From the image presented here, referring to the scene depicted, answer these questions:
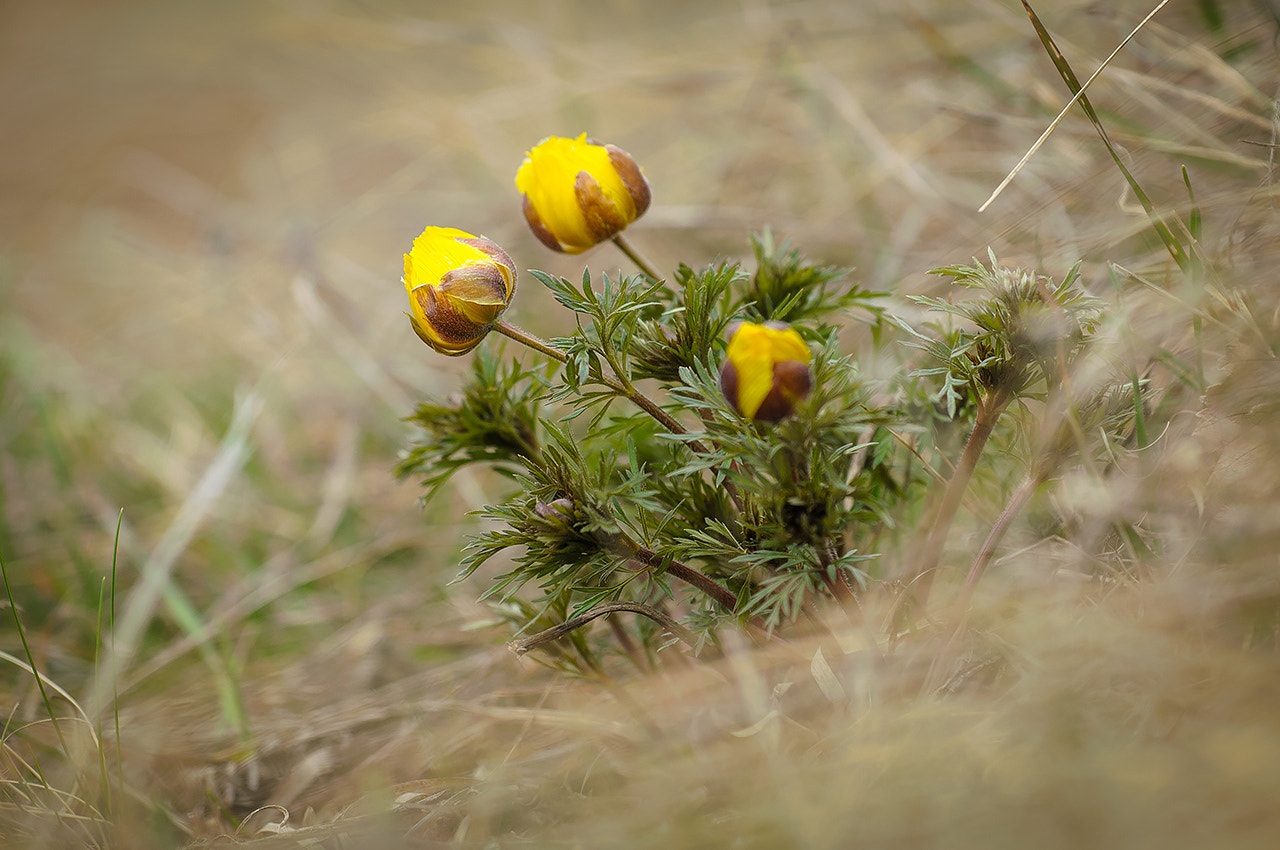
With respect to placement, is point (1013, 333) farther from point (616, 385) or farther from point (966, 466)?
point (616, 385)

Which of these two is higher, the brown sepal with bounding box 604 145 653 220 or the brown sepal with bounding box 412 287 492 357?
the brown sepal with bounding box 604 145 653 220

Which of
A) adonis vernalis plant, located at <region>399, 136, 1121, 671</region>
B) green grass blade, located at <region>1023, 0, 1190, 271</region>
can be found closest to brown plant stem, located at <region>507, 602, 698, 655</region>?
adonis vernalis plant, located at <region>399, 136, 1121, 671</region>

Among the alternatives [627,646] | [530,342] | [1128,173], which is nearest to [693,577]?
[627,646]

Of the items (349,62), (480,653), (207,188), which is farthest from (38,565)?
(349,62)

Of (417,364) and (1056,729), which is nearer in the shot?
(1056,729)

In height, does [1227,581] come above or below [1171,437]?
below

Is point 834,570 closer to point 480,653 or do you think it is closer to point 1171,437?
point 1171,437

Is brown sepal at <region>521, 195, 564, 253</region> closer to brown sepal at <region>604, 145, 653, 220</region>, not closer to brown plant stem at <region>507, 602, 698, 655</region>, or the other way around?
brown sepal at <region>604, 145, 653, 220</region>
